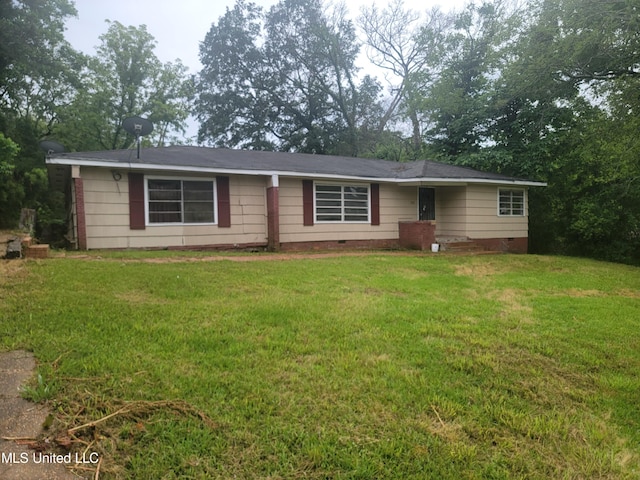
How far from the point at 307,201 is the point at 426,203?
450cm

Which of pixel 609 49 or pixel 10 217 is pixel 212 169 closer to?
pixel 10 217

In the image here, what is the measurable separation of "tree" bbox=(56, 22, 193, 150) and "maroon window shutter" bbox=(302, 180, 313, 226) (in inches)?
669

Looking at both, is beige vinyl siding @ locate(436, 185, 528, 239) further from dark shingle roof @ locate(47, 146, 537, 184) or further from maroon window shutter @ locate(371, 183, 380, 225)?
maroon window shutter @ locate(371, 183, 380, 225)

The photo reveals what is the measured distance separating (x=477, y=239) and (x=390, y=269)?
20.7 feet

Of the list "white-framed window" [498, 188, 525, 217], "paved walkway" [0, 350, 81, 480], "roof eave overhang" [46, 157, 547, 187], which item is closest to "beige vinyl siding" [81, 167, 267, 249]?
"roof eave overhang" [46, 157, 547, 187]

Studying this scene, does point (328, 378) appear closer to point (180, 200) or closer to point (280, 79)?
point (180, 200)

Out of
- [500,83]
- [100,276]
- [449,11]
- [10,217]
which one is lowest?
[100,276]

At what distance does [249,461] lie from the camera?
1.74 metres

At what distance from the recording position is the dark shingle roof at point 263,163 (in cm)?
846

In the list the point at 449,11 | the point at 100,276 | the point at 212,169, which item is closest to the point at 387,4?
the point at 449,11

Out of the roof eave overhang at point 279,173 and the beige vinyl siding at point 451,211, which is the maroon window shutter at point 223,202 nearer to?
the roof eave overhang at point 279,173

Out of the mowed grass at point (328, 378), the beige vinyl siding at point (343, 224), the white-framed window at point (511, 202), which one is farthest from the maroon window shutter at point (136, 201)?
the white-framed window at point (511, 202)

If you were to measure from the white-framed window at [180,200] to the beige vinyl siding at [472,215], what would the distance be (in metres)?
7.76

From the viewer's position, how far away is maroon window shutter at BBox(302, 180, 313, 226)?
1077cm
